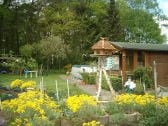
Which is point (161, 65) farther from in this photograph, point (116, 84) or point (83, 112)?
point (83, 112)

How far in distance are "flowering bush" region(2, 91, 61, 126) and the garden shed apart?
2032 cm

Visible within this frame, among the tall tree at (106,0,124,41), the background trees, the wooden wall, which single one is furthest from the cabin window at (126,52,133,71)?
the tall tree at (106,0,124,41)

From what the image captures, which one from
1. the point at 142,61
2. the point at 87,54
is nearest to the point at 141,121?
the point at 142,61

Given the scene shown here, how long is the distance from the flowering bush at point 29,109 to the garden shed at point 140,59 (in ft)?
66.7

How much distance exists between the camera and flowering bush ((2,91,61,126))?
41.4 ft

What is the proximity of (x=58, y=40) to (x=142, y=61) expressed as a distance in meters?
17.1

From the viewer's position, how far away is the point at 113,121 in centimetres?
1334

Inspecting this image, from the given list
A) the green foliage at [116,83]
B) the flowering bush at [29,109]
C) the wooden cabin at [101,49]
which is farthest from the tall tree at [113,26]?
the flowering bush at [29,109]

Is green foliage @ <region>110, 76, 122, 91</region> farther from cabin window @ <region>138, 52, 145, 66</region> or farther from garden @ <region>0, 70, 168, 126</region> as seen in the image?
garden @ <region>0, 70, 168, 126</region>

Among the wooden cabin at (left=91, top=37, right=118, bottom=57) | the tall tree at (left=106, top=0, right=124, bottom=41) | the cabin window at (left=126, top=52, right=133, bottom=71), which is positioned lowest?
the cabin window at (left=126, top=52, right=133, bottom=71)

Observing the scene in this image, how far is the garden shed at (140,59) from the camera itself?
34594mm

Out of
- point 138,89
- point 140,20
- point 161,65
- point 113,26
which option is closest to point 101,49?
point 138,89

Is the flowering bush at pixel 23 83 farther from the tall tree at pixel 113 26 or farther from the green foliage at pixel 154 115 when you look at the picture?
the tall tree at pixel 113 26

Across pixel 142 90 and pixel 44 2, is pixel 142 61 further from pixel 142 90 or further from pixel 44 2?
pixel 44 2
